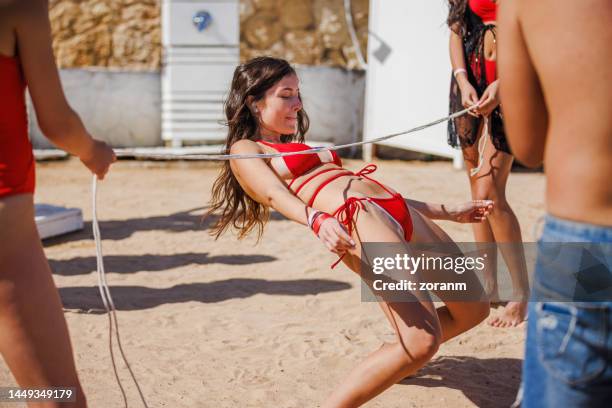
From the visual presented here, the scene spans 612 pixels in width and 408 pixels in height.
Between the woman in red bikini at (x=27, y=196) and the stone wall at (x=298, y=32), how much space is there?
12.8 metres

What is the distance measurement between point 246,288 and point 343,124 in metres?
6.69

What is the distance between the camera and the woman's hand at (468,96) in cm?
373

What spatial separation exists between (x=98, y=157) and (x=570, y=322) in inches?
50.4

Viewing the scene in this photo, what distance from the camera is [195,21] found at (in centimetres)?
1064

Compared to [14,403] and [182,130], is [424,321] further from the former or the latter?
[182,130]

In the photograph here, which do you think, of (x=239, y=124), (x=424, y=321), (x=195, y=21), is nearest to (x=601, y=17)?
(x=424, y=321)

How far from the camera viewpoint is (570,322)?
1.45 metres

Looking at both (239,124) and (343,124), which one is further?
(343,124)

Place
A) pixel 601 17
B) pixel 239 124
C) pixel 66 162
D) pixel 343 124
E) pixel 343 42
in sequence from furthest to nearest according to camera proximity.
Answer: pixel 343 42, pixel 343 124, pixel 66 162, pixel 239 124, pixel 601 17

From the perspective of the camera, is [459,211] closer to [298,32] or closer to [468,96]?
[468,96]

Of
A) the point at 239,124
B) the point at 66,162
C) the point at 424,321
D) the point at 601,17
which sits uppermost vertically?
the point at 601,17

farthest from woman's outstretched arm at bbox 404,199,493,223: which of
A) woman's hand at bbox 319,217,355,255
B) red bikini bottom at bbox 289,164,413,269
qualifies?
woman's hand at bbox 319,217,355,255

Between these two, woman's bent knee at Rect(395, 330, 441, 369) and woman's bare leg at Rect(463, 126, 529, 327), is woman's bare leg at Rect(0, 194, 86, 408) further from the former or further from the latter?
woman's bare leg at Rect(463, 126, 529, 327)

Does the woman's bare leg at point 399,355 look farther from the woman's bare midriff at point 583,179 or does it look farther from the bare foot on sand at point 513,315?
the bare foot on sand at point 513,315
